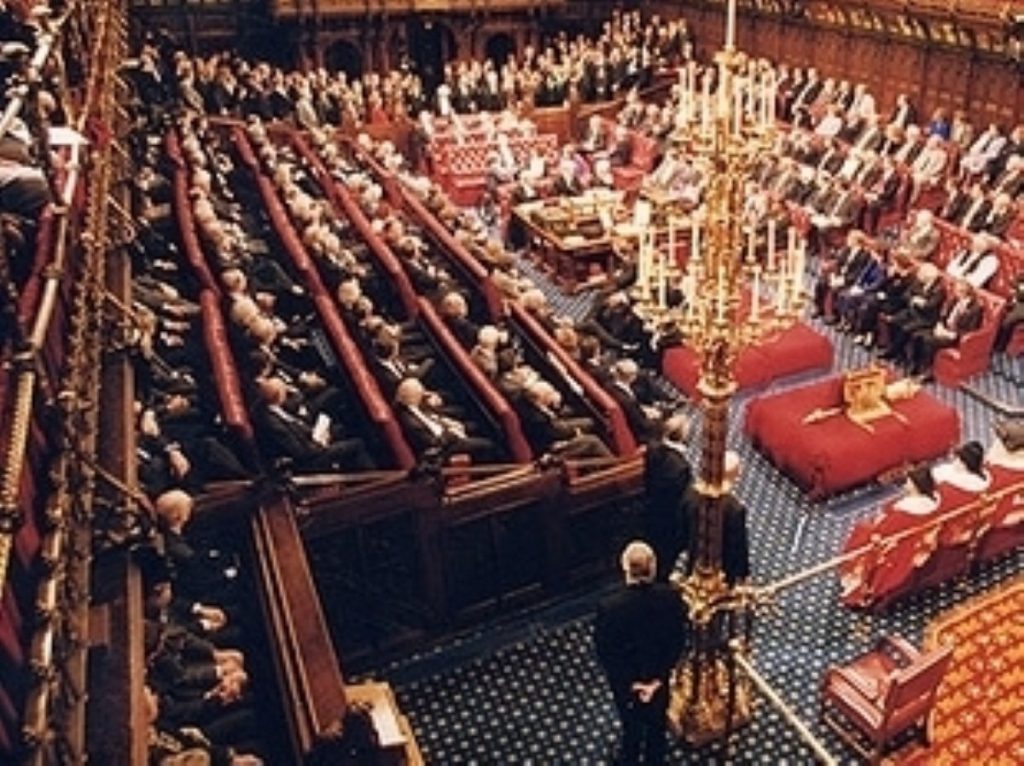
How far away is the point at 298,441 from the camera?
6574mm

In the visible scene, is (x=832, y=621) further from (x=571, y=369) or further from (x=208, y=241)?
(x=208, y=241)

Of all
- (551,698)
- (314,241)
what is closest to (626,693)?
(551,698)

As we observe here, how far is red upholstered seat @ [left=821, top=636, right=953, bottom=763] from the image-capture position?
17.5 feet

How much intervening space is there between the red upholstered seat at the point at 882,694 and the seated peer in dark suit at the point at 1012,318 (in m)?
5.13

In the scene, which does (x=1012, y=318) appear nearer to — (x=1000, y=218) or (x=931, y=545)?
(x=1000, y=218)

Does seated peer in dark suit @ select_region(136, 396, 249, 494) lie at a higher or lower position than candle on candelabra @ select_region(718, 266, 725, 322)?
lower

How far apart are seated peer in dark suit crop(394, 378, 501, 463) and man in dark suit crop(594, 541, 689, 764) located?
2.01 m

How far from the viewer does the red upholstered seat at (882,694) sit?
5336 millimetres

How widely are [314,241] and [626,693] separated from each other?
6622 millimetres

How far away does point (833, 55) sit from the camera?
1703 centimetres

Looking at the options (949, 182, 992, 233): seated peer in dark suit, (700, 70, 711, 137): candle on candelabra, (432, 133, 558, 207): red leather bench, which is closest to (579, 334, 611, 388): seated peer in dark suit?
(700, 70, 711, 137): candle on candelabra

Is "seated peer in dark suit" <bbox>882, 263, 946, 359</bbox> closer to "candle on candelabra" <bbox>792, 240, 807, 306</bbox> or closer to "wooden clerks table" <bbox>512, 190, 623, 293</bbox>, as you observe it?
"wooden clerks table" <bbox>512, 190, 623, 293</bbox>

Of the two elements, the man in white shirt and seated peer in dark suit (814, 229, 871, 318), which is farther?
seated peer in dark suit (814, 229, 871, 318)

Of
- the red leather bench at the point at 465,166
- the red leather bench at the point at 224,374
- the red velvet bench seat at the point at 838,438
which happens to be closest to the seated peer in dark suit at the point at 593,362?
the red velvet bench seat at the point at 838,438
